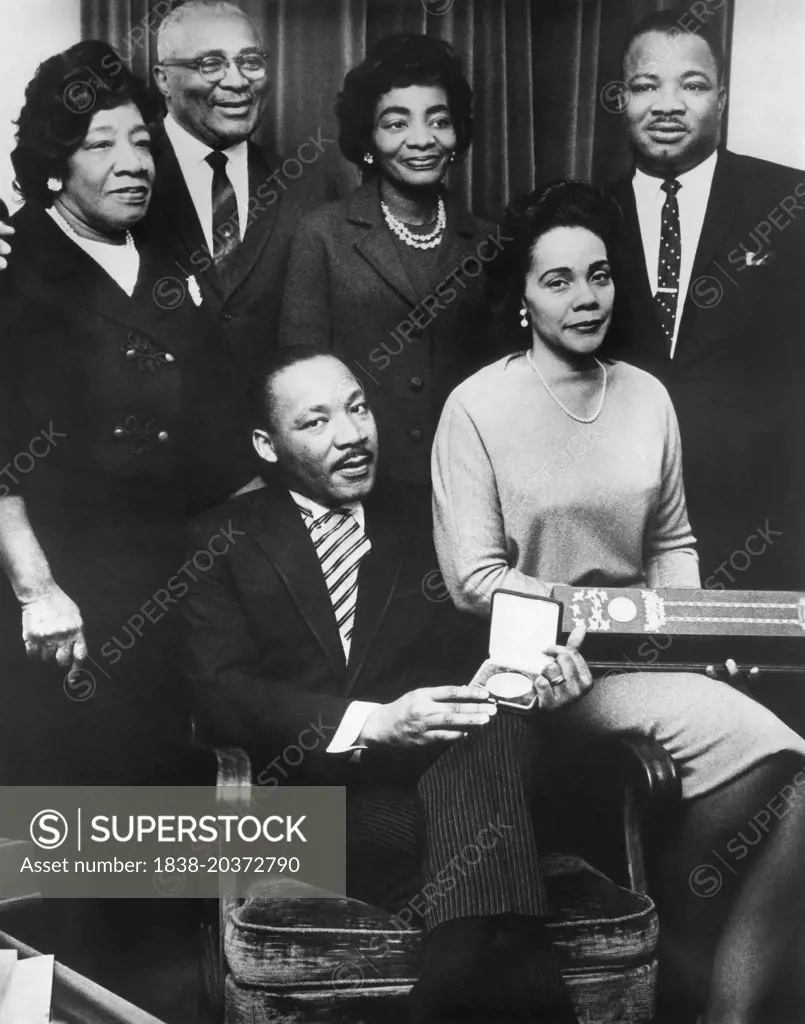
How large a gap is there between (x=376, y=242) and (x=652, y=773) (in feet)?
4.52

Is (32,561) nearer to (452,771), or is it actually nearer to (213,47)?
(452,771)

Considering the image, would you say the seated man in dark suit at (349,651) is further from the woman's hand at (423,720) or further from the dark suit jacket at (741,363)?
the dark suit jacket at (741,363)

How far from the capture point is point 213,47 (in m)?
2.59

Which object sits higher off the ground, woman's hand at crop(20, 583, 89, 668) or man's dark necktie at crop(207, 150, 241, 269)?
man's dark necktie at crop(207, 150, 241, 269)

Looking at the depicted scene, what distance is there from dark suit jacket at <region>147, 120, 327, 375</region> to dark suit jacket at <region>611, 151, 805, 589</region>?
79 cm

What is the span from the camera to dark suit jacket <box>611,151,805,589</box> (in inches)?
103

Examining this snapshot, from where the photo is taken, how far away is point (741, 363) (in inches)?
104

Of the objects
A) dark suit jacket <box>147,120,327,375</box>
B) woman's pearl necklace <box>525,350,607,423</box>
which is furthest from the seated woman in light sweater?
dark suit jacket <box>147,120,327,375</box>

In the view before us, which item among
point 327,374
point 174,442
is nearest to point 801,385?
point 327,374

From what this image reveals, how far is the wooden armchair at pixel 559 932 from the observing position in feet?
7.74

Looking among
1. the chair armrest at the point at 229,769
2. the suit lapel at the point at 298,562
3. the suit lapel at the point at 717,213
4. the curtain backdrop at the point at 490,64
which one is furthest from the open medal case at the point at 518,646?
the curtain backdrop at the point at 490,64

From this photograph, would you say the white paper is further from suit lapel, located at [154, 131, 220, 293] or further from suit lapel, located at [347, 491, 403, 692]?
suit lapel, located at [154, 131, 220, 293]

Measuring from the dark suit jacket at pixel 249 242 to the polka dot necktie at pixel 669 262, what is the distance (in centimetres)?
82

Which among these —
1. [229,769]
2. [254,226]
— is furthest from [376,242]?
[229,769]
